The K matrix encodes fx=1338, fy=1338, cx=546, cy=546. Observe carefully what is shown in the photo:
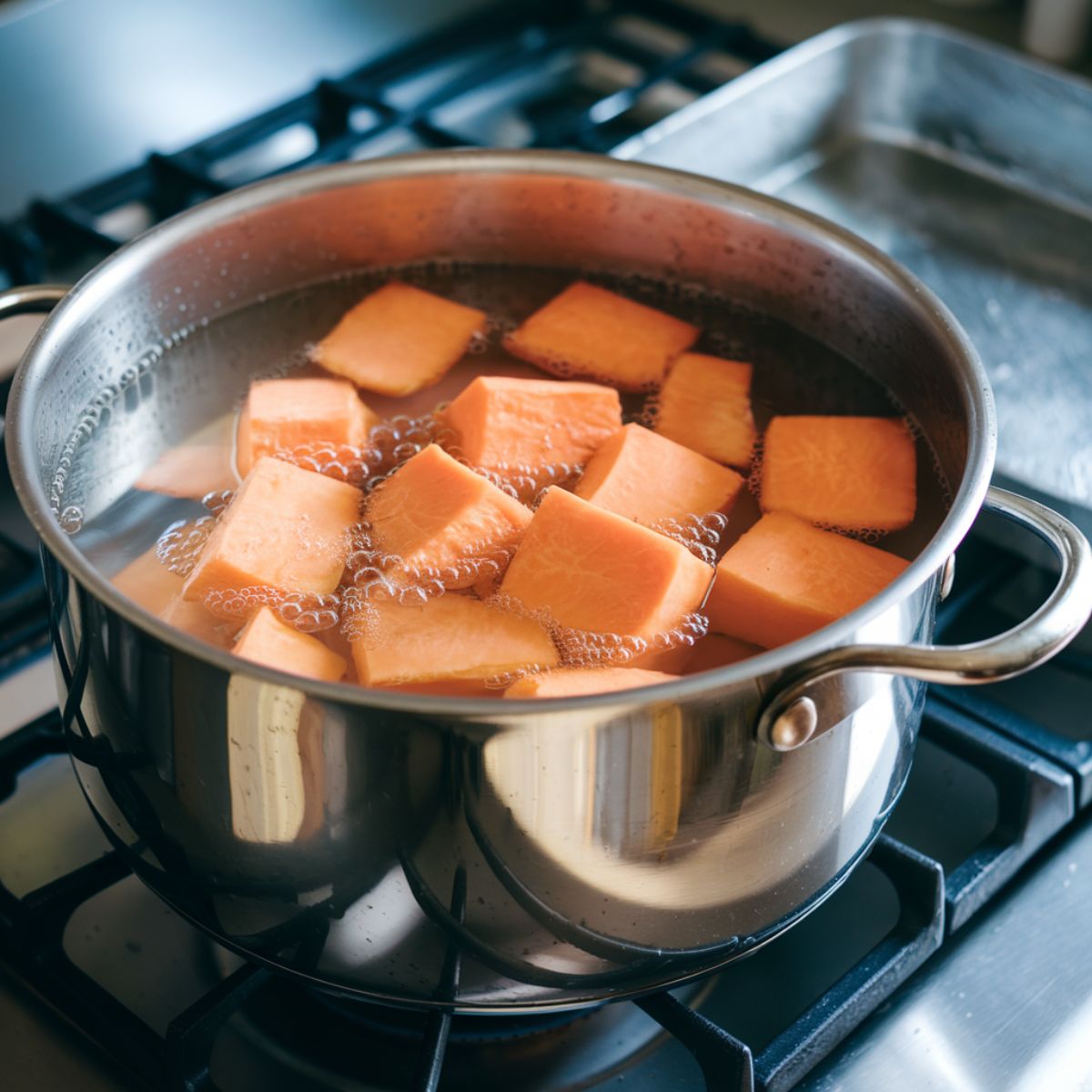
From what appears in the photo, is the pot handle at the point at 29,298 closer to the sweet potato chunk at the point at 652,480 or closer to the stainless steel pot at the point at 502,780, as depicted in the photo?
the stainless steel pot at the point at 502,780

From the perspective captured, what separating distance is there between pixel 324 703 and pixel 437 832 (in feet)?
0.24

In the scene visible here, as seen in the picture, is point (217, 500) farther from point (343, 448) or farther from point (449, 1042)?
point (449, 1042)

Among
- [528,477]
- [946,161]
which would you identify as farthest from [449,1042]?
[946,161]

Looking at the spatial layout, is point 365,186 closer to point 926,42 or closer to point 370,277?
point 370,277

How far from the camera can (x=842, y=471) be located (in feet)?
2.42

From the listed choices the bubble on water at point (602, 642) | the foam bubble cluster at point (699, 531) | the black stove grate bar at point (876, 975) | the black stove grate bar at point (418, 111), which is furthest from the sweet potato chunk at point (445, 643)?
the black stove grate bar at point (418, 111)

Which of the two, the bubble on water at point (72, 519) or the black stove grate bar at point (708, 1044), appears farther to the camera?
the bubble on water at point (72, 519)

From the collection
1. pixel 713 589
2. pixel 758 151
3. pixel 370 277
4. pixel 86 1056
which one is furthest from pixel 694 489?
pixel 758 151

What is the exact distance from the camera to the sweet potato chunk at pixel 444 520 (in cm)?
66

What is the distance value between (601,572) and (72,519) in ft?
0.96

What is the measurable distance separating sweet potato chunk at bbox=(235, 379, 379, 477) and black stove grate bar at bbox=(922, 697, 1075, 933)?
372 millimetres

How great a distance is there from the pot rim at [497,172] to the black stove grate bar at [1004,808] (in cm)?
23

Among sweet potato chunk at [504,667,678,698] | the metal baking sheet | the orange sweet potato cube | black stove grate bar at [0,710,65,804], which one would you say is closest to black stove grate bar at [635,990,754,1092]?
sweet potato chunk at [504,667,678,698]

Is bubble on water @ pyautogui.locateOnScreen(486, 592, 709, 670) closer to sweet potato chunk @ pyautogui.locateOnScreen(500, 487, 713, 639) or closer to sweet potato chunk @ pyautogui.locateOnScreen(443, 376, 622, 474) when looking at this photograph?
sweet potato chunk @ pyautogui.locateOnScreen(500, 487, 713, 639)
